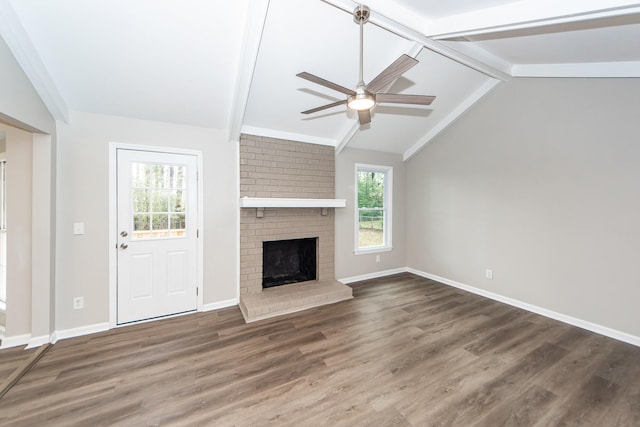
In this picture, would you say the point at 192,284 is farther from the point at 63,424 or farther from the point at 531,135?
the point at 531,135

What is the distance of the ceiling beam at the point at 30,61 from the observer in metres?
1.86

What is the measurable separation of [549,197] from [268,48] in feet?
12.6

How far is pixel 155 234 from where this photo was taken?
10.2 ft

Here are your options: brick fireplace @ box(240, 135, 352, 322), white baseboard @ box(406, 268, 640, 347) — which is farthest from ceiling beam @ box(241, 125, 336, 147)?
white baseboard @ box(406, 268, 640, 347)

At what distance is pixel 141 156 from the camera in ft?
9.85

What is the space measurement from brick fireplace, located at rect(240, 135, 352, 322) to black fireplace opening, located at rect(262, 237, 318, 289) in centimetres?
16

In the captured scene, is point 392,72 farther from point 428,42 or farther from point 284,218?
point 284,218

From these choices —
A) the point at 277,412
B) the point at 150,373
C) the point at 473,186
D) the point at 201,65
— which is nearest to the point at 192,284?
the point at 150,373

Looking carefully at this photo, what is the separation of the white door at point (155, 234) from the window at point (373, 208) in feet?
9.13

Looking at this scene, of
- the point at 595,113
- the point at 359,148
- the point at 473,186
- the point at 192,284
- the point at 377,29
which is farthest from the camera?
the point at 359,148

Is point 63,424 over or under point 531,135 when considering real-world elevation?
under

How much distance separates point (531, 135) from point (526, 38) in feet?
4.45

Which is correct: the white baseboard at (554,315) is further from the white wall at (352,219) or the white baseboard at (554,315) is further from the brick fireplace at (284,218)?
the brick fireplace at (284,218)

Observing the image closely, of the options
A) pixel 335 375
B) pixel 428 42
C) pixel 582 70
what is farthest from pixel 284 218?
pixel 582 70
